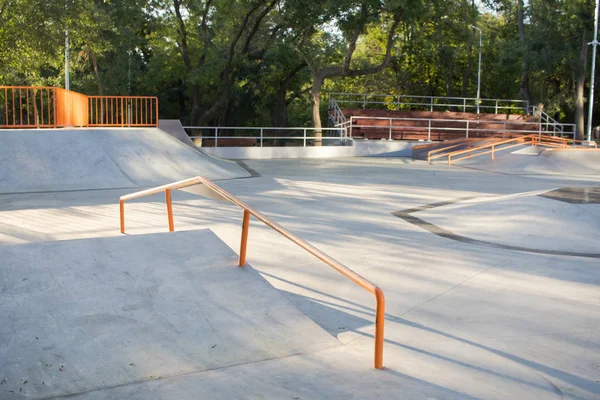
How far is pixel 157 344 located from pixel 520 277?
4.87 meters

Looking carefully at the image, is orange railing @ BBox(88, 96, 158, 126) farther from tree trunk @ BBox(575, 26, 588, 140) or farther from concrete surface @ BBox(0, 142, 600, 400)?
tree trunk @ BBox(575, 26, 588, 140)

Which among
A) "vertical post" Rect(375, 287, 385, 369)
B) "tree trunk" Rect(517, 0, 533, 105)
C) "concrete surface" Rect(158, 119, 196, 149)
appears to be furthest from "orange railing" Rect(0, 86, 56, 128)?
"tree trunk" Rect(517, 0, 533, 105)

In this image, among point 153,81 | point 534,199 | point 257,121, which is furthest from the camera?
point 257,121

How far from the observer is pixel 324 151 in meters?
29.5

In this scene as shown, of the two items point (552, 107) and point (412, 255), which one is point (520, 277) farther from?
point (552, 107)

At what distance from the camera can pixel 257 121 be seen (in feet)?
143

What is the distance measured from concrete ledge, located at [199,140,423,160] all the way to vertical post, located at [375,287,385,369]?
22.6 meters

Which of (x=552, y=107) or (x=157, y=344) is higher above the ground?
(x=552, y=107)

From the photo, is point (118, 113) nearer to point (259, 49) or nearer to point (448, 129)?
point (259, 49)

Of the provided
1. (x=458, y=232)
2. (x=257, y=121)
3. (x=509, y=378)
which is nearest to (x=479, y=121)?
(x=257, y=121)

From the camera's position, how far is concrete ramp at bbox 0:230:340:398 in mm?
4547

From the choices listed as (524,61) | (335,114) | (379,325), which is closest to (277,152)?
(335,114)

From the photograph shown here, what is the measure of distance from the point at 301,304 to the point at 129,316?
1921mm

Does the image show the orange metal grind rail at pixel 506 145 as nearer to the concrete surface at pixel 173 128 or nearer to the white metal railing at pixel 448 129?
the white metal railing at pixel 448 129
